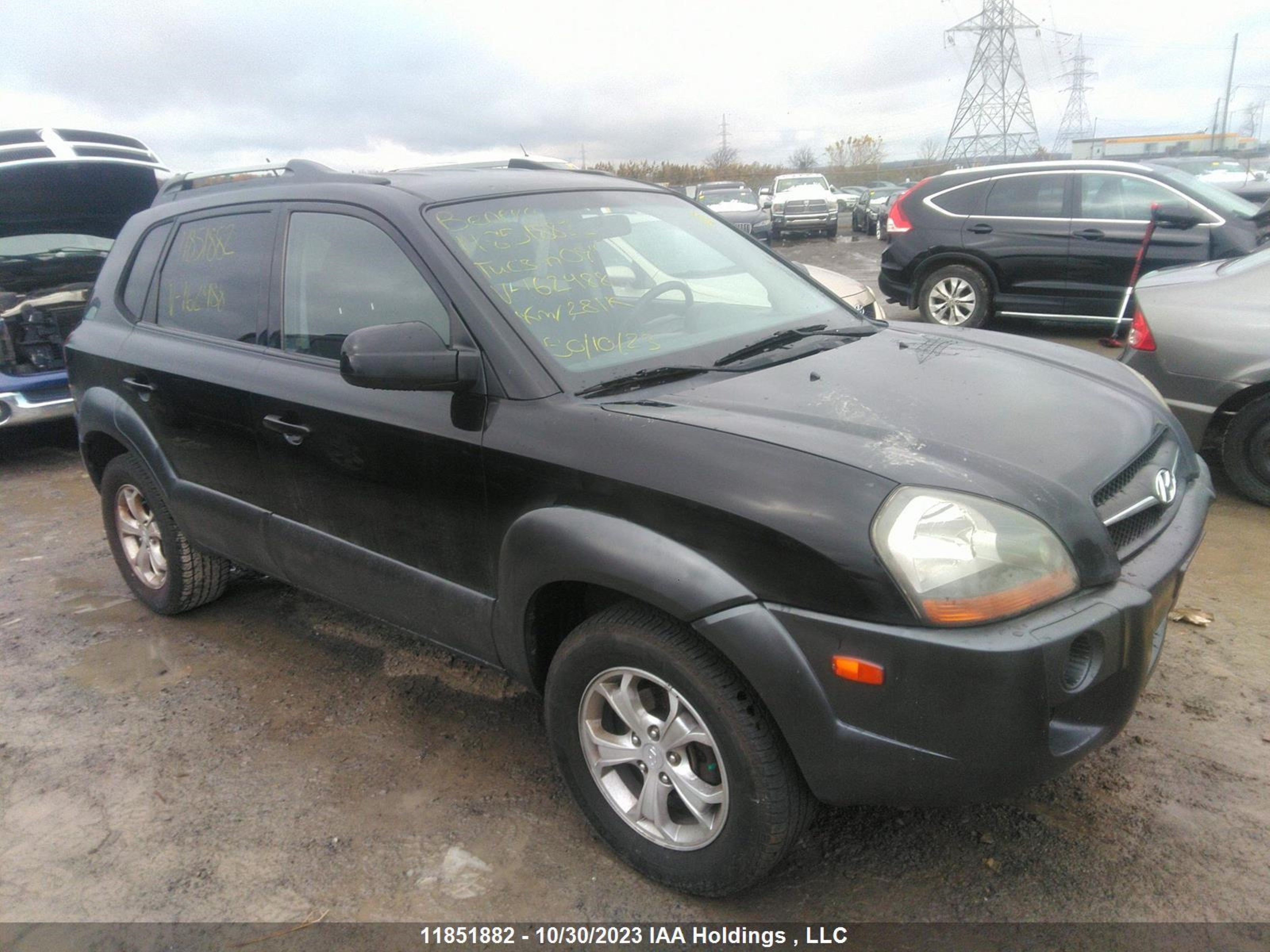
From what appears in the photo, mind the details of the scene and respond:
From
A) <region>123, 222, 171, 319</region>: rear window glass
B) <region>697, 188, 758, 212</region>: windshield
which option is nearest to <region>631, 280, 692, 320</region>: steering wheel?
<region>123, 222, 171, 319</region>: rear window glass

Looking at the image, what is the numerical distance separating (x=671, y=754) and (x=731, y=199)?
70.3 feet

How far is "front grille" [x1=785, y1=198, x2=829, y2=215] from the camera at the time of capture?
77.4ft

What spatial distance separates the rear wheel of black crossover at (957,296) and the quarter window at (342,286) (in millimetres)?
7156

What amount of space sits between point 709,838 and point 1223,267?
462cm

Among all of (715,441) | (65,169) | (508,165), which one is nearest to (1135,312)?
(508,165)

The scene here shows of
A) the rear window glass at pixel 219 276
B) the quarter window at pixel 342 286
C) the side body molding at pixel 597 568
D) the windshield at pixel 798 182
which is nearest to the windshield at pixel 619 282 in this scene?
the quarter window at pixel 342 286

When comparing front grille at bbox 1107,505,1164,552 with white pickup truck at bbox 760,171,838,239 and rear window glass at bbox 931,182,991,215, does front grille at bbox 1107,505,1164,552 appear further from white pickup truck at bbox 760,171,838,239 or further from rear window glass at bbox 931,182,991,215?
white pickup truck at bbox 760,171,838,239

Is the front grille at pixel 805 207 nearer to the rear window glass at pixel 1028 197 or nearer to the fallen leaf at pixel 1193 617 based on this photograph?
A: the rear window glass at pixel 1028 197

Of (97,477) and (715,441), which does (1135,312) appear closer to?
(715,441)

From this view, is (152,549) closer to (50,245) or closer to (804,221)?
(50,245)

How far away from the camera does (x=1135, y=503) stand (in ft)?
7.42

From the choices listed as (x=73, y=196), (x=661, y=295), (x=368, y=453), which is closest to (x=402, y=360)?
(x=368, y=453)

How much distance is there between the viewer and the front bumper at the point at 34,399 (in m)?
6.53

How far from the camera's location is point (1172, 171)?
8.64 meters
